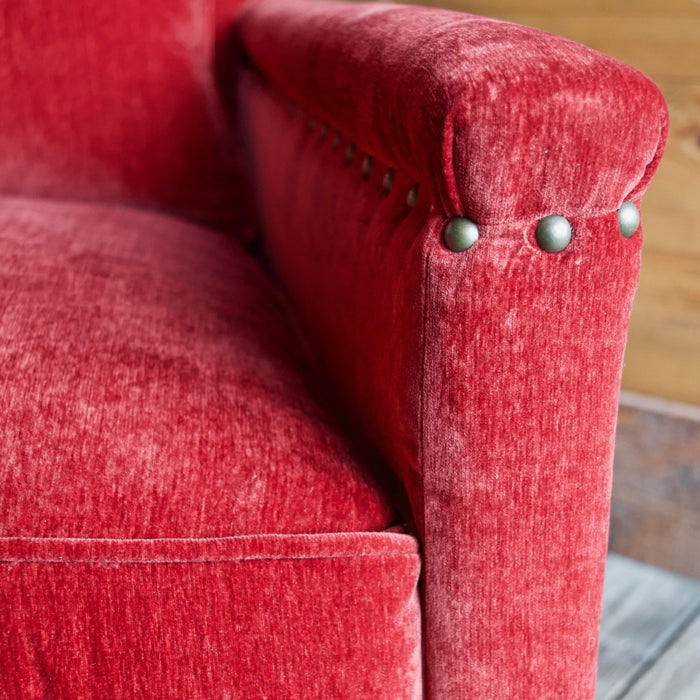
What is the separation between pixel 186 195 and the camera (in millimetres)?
1012

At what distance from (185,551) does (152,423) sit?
3.3 inches

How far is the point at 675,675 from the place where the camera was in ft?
3.17

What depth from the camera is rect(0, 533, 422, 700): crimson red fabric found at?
0.45m

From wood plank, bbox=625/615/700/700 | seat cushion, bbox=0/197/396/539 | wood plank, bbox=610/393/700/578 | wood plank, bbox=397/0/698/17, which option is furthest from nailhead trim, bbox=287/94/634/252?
wood plank, bbox=625/615/700/700

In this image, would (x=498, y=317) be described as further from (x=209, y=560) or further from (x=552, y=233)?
(x=209, y=560)

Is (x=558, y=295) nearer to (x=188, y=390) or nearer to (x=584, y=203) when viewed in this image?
(x=584, y=203)

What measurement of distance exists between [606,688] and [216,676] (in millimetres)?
645

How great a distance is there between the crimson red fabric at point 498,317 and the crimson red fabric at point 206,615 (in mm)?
42

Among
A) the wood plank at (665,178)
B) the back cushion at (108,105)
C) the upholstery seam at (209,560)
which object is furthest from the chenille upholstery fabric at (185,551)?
the wood plank at (665,178)

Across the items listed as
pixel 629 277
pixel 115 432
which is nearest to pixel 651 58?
pixel 629 277

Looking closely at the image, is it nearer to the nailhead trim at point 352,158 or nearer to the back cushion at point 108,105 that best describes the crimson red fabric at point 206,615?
the nailhead trim at point 352,158

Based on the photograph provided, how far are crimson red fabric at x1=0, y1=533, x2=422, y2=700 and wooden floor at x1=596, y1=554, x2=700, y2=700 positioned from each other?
1.94 feet

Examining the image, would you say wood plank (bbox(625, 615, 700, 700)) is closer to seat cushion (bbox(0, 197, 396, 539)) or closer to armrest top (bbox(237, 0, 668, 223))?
seat cushion (bbox(0, 197, 396, 539))

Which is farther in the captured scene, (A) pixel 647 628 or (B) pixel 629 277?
(A) pixel 647 628
